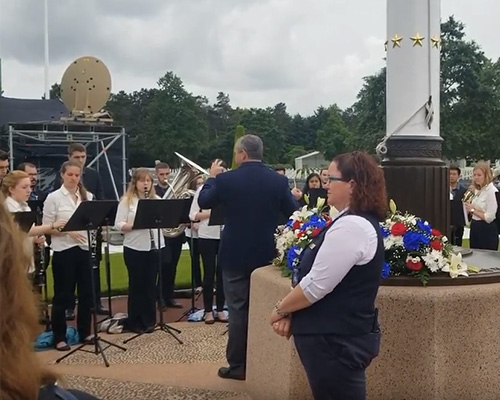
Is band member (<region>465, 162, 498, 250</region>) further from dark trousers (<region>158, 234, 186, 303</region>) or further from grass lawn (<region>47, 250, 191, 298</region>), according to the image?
grass lawn (<region>47, 250, 191, 298</region>)

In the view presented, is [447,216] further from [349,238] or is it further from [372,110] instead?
[372,110]

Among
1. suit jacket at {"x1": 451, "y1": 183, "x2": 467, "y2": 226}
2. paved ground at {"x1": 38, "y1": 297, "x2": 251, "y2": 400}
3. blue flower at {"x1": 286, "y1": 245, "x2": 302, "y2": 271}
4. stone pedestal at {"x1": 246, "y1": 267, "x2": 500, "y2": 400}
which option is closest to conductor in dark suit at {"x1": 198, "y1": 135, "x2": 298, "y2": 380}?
paved ground at {"x1": 38, "y1": 297, "x2": 251, "y2": 400}

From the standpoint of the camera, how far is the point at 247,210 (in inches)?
235

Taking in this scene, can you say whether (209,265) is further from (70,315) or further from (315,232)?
(315,232)

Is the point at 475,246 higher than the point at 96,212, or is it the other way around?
the point at 96,212

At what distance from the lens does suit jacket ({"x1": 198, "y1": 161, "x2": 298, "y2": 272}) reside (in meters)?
5.96

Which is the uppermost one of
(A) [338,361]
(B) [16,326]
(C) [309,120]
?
(C) [309,120]

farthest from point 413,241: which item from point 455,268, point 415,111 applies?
point 415,111

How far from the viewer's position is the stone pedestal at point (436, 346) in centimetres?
466

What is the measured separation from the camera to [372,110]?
4491 cm

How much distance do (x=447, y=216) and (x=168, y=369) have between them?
9.70 feet

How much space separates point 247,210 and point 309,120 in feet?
315

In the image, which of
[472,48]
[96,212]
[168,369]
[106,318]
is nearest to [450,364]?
[168,369]

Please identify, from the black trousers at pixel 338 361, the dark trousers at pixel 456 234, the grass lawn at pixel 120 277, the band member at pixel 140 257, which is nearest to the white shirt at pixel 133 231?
the band member at pixel 140 257
